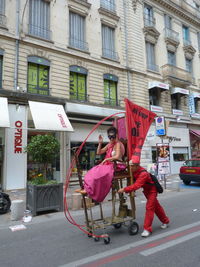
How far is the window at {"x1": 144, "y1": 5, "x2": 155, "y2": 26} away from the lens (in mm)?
19475

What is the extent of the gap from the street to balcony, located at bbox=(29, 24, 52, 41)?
1165cm

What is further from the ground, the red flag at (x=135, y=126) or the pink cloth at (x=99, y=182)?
the red flag at (x=135, y=126)

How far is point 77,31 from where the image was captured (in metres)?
15.2

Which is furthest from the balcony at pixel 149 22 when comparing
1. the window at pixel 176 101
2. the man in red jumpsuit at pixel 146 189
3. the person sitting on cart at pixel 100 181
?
the person sitting on cart at pixel 100 181

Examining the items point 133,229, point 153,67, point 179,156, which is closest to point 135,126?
point 133,229

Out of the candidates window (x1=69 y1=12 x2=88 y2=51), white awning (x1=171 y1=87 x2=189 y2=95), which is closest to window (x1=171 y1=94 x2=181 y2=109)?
white awning (x1=171 y1=87 x2=189 y2=95)

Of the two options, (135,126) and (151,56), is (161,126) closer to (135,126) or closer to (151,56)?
(135,126)

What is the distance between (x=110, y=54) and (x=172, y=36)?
339 inches

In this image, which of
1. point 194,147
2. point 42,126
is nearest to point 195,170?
point 42,126

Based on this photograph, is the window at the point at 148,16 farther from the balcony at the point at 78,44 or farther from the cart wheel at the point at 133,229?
the cart wheel at the point at 133,229

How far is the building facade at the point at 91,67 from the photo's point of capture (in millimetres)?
11969

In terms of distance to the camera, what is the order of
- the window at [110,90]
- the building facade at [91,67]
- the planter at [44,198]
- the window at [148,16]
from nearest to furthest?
the planter at [44,198] → the building facade at [91,67] → the window at [110,90] → the window at [148,16]

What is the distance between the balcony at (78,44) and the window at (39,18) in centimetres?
165

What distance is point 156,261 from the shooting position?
327 centimetres
